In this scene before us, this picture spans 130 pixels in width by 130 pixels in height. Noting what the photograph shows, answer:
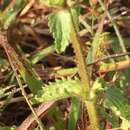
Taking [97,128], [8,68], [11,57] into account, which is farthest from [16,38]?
[97,128]

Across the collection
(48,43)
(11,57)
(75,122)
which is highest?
(11,57)

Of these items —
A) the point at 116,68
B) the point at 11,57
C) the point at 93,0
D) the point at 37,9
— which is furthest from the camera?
the point at 37,9

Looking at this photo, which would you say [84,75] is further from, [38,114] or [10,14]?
[10,14]

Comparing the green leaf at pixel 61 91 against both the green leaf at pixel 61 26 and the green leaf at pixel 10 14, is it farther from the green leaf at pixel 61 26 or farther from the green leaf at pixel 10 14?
the green leaf at pixel 10 14

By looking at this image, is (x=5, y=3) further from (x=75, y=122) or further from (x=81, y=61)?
(x=81, y=61)

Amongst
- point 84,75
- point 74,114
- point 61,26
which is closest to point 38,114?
point 74,114

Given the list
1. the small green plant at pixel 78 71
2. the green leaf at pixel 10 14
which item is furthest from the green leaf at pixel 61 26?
the green leaf at pixel 10 14
